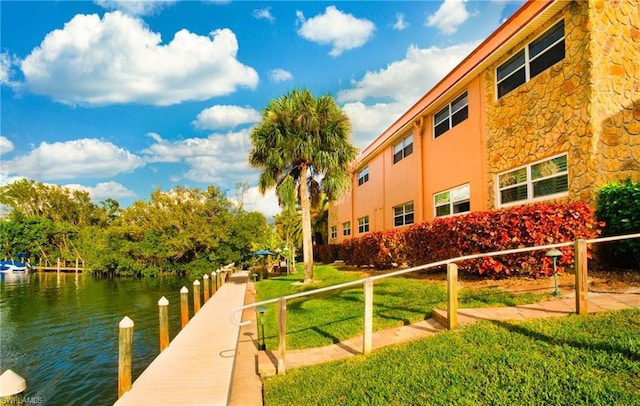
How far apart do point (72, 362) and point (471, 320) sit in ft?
35.6

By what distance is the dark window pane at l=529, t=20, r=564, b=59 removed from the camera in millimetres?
9375

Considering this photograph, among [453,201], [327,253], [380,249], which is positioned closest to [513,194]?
[453,201]

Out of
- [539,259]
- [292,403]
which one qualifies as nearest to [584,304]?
[539,259]

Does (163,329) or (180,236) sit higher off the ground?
(180,236)

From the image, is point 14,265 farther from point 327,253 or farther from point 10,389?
point 10,389

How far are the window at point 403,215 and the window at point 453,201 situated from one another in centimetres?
249

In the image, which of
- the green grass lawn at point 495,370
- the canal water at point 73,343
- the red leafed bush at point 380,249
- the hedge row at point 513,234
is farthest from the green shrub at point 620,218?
the canal water at point 73,343

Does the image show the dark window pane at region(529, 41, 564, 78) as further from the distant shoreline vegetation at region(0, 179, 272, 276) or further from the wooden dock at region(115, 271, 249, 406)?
the distant shoreline vegetation at region(0, 179, 272, 276)

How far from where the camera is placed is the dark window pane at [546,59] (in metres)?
9.31

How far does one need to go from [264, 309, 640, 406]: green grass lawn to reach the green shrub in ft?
10.8

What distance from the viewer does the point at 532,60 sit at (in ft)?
33.6

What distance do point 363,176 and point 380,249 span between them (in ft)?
33.2

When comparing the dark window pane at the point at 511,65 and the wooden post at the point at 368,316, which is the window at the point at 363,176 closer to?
the dark window pane at the point at 511,65

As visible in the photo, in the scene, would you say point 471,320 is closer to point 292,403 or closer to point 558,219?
point 292,403
